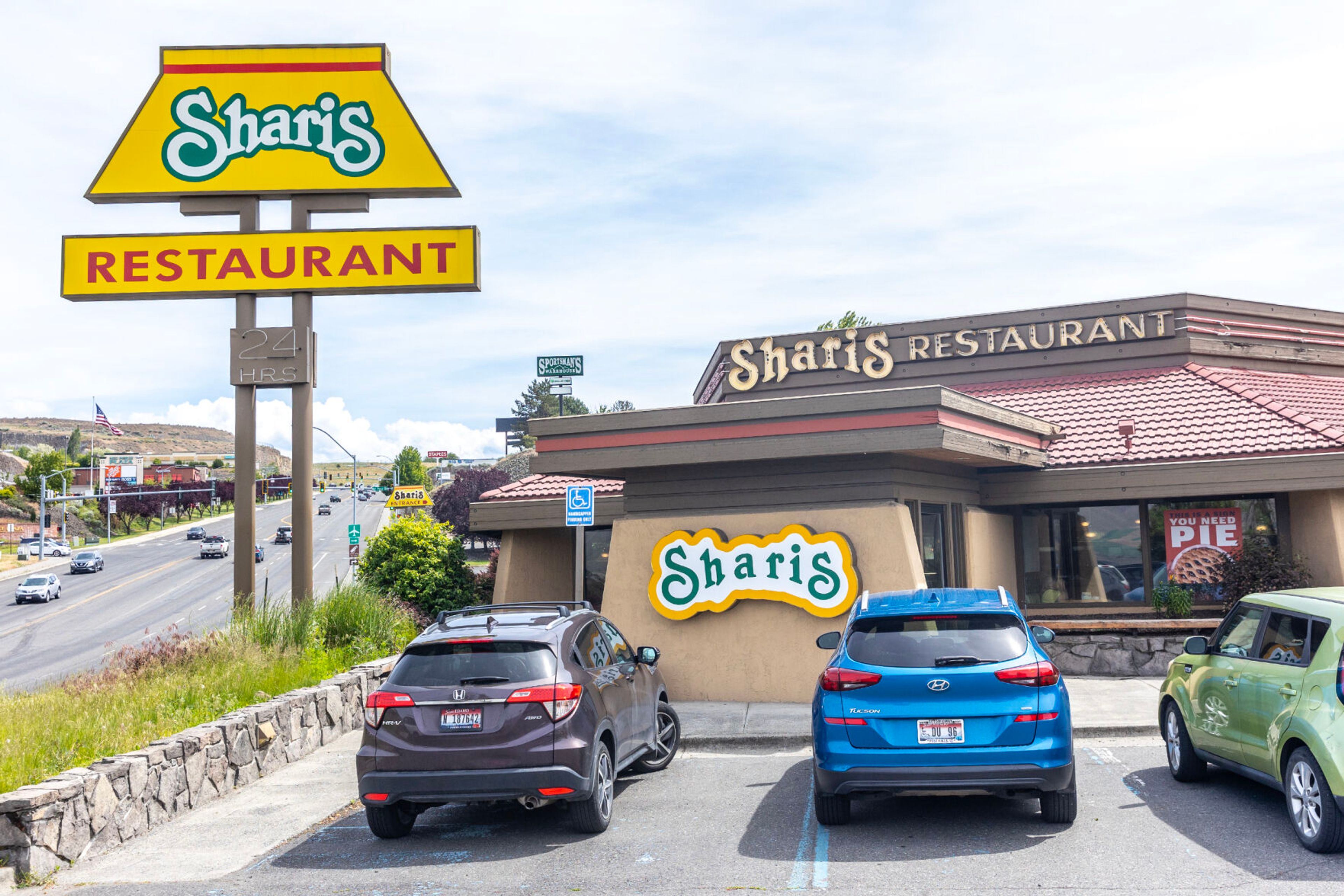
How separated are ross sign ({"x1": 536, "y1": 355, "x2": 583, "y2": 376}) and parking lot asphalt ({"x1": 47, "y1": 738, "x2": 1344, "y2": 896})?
58216 mm

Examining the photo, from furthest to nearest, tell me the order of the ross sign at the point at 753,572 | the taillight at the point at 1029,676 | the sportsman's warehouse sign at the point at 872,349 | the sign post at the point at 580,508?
1. the sportsman's warehouse sign at the point at 872,349
2. the sign post at the point at 580,508
3. the ross sign at the point at 753,572
4. the taillight at the point at 1029,676

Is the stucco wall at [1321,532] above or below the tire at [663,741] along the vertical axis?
above

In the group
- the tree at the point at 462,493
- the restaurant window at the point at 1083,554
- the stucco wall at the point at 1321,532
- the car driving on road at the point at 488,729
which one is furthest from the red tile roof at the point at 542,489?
the tree at the point at 462,493

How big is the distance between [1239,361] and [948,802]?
53.0 ft

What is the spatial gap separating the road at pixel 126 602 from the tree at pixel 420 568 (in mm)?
3093

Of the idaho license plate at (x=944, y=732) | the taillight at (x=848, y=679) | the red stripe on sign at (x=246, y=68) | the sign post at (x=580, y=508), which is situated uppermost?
the red stripe on sign at (x=246, y=68)

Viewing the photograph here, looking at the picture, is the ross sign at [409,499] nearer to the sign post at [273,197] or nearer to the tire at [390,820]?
the sign post at [273,197]

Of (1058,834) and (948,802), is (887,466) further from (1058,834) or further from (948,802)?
(1058,834)

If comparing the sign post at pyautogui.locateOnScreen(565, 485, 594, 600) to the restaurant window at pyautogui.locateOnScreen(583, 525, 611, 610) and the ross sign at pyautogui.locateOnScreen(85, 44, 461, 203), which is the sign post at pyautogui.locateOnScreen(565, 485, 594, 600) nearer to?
the restaurant window at pyautogui.locateOnScreen(583, 525, 611, 610)

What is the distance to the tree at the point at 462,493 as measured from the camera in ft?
236

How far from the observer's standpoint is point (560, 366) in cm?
6788

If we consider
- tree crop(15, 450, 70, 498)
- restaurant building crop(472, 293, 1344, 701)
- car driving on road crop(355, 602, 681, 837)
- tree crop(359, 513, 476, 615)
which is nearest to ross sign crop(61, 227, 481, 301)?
restaurant building crop(472, 293, 1344, 701)

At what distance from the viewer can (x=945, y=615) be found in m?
7.86

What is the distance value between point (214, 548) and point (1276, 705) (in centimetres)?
7908
